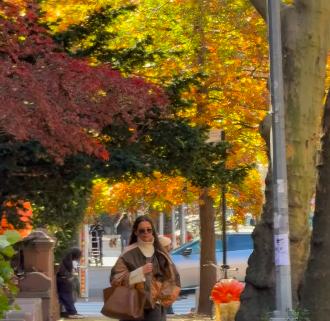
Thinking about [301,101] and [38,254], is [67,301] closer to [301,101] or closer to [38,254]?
[38,254]

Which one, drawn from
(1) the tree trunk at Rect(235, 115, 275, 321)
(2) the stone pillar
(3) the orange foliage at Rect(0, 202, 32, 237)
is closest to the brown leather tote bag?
(1) the tree trunk at Rect(235, 115, 275, 321)

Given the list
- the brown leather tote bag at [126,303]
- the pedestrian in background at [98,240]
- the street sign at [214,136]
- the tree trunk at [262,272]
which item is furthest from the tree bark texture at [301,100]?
the pedestrian in background at [98,240]

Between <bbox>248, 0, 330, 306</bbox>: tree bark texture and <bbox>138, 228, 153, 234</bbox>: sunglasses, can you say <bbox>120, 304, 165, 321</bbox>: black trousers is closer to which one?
<bbox>138, 228, 153, 234</bbox>: sunglasses

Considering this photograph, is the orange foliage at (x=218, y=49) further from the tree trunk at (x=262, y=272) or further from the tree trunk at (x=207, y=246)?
the tree trunk at (x=262, y=272)

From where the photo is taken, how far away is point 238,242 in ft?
81.3

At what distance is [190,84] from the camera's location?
1219 centimetres

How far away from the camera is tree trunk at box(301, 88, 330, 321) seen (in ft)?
27.0

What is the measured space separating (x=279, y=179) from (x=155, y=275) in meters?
1.85

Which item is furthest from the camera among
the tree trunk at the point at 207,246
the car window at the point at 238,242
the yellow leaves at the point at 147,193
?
the car window at the point at 238,242

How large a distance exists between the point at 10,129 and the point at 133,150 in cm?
392

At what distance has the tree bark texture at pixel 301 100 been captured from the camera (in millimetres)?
9680

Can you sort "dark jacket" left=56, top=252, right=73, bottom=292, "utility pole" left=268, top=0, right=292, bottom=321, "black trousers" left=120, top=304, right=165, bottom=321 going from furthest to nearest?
"dark jacket" left=56, top=252, right=73, bottom=292 < "utility pole" left=268, top=0, right=292, bottom=321 < "black trousers" left=120, top=304, right=165, bottom=321

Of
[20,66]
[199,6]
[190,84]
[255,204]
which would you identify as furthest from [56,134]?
[255,204]

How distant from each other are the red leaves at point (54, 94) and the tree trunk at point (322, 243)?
239cm
